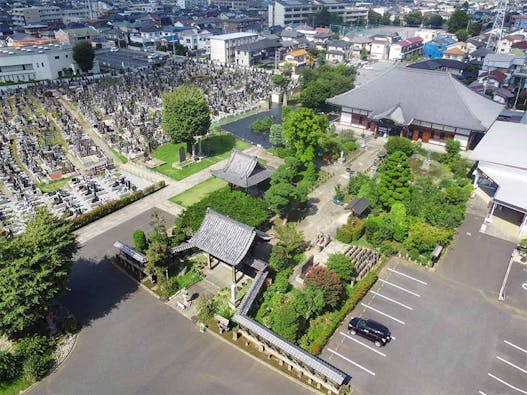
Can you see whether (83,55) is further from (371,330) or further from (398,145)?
(371,330)

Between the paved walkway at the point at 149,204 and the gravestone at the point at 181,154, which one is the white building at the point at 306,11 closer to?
the paved walkway at the point at 149,204

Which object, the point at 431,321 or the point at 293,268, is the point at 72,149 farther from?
the point at 431,321

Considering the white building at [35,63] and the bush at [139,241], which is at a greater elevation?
the white building at [35,63]

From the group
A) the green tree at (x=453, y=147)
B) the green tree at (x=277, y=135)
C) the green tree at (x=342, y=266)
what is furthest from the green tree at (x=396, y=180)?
the green tree at (x=277, y=135)

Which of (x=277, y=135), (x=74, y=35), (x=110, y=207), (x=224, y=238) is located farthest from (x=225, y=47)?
(x=224, y=238)

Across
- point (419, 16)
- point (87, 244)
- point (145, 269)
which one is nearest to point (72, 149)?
point (87, 244)
